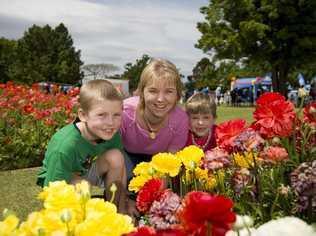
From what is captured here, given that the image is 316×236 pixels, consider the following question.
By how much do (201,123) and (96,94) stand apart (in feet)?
3.62

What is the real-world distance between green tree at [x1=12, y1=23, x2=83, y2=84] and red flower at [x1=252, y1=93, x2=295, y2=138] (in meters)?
65.6

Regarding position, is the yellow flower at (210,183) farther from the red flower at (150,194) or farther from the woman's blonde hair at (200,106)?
the woman's blonde hair at (200,106)

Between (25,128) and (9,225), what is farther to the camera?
(25,128)

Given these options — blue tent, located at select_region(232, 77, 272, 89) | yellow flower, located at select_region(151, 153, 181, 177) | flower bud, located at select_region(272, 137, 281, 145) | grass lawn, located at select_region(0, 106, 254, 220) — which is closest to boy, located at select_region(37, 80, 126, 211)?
grass lawn, located at select_region(0, 106, 254, 220)

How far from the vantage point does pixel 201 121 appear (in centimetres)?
414

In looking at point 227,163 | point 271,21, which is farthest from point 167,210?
point 271,21

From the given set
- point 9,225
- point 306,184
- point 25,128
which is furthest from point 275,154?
point 25,128

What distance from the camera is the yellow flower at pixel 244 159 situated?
6.73 ft

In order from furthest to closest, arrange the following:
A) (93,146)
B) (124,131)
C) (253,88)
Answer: (253,88)
(124,131)
(93,146)

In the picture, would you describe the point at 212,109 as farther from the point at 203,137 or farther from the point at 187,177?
the point at 187,177

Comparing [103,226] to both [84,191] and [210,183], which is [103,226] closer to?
[84,191]

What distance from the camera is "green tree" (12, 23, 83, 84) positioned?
66.6 meters

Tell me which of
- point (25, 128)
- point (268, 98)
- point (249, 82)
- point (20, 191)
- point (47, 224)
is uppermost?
point (249, 82)

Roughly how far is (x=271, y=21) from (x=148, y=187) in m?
31.7
